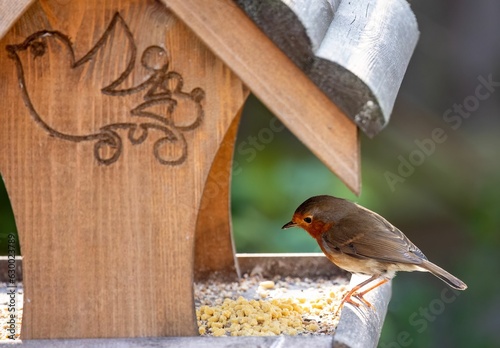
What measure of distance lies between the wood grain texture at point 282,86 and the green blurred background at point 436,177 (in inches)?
139

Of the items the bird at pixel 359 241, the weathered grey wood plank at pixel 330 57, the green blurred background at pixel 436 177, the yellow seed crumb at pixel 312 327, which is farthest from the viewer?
the green blurred background at pixel 436 177

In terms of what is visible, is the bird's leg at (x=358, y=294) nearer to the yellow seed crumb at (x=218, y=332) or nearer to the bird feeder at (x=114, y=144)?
the yellow seed crumb at (x=218, y=332)

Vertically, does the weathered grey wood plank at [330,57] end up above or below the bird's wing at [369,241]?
above

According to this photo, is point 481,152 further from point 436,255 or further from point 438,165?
point 436,255

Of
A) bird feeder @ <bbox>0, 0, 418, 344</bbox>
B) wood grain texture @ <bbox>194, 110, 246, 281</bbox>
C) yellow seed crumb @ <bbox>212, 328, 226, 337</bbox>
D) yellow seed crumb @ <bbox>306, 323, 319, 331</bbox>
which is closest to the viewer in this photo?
bird feeder @ <bbox>0, 0, 418, 344</bbox>

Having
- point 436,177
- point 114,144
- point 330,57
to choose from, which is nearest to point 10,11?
point 114,144

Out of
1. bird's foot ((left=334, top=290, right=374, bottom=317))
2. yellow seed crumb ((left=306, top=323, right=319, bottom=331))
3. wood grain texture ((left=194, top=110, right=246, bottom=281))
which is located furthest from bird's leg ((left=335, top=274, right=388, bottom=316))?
wood grain texture ((left=194, top=110, right=246, bottom=281))

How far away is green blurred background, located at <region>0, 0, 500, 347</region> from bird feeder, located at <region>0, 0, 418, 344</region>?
3.18 meters

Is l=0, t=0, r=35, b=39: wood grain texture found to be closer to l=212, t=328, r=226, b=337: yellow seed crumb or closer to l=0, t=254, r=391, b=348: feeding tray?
l=0, t=254, r=391, b=348: feeding tray

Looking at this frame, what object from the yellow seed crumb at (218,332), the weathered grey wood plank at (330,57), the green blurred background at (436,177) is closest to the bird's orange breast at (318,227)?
the yellow seed crumb at (218,332)

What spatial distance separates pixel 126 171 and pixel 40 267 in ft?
1.28

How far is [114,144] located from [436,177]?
4.01 meters

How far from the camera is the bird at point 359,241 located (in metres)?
3.58

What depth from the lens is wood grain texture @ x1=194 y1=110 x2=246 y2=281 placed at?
3914 millimetres
